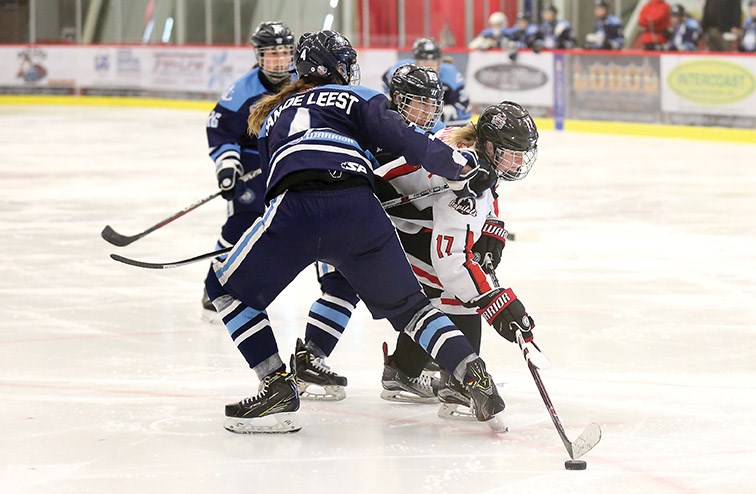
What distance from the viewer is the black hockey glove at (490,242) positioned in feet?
12.1

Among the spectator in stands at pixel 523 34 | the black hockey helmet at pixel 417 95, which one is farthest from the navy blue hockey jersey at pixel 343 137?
the spectator in stands at pixel 523 34

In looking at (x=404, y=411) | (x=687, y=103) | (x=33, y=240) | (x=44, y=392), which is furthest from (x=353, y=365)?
(x=687, y=103)

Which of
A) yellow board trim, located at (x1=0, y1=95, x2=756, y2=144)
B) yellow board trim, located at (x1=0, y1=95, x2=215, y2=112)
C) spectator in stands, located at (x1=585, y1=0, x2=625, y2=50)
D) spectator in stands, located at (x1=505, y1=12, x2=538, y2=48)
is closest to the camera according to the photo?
yellow board trim, located at (x1=0, y1=95, x2=756, y2=144)

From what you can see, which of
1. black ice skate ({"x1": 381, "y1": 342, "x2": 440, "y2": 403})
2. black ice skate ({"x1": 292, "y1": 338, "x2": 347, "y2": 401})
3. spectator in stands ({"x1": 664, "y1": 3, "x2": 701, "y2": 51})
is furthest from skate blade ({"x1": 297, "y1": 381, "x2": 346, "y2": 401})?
spectator in stands ({"x1": 664, "y1": 3, "x2": 701, "y2": 51})

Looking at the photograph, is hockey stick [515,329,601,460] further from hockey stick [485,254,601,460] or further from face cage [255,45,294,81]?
face cage [255,45,294,81]

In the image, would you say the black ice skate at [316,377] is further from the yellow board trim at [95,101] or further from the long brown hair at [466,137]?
the yellow board trim at [95,101]

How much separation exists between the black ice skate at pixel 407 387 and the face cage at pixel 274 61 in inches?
61.3

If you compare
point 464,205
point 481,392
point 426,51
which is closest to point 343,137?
point 464,205

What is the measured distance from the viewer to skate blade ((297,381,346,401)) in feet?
12.8

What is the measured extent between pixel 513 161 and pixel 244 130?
1.88 meters

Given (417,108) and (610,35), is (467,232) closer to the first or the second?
(417,108)

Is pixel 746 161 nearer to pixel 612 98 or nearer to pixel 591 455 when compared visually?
pixel 612 98

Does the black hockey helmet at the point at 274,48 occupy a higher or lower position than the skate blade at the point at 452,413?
higher

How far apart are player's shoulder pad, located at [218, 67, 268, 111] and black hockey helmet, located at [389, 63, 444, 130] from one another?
168cm
